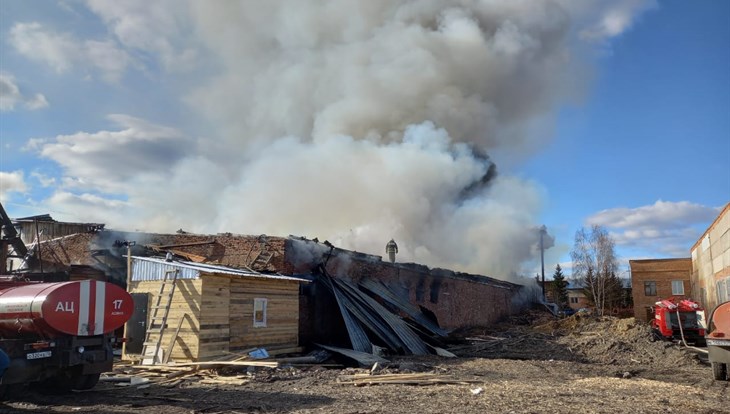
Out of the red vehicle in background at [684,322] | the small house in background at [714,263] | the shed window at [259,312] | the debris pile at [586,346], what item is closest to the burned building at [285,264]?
the shed window at [259,312]

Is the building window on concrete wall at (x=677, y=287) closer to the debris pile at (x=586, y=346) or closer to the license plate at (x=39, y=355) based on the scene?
the debris pile at (x=586, y=346)

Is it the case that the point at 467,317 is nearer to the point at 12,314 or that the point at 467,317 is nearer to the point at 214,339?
the point at 214,339

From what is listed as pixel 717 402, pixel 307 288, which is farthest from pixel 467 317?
pixel 717 402

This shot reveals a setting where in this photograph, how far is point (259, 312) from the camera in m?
16.5

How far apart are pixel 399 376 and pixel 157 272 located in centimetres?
782

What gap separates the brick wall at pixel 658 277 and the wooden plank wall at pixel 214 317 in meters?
43.3

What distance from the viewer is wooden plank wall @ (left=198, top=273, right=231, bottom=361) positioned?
14.5 m

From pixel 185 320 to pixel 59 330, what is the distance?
4939mm

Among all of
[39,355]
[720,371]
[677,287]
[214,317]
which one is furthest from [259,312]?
[677,287]

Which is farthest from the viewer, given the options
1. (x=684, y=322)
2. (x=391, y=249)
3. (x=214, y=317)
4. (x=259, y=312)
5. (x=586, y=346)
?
(x=391, y=249)

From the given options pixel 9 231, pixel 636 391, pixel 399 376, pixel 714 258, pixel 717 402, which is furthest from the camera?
pixel 714 258

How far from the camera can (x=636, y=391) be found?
1059 centimetres

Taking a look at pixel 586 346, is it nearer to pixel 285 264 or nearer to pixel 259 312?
pixel 285 264

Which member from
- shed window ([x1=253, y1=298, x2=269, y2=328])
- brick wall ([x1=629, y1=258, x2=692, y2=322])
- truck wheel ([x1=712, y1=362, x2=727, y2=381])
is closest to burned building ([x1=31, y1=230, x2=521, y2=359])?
shed window ([x1=253, y1=298, x2=269, y2=328])
